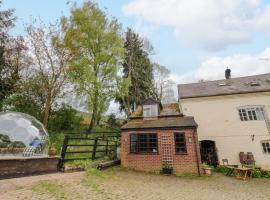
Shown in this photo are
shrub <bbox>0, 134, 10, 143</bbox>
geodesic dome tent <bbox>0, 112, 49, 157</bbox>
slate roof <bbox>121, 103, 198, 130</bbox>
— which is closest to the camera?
A: geodesic dome tent <bbox>0, 112, 49, 157</bbox>

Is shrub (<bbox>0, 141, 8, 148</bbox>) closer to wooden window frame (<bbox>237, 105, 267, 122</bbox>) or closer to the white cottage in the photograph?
the white cottage

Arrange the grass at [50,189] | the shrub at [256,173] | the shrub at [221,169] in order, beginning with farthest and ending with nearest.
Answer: the shrub at [221,169], the shrub at [256,173], the grass at [50,189]

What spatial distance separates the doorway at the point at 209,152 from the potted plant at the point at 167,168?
5.01 metres

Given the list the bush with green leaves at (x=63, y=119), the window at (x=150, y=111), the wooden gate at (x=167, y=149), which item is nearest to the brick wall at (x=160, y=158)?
the wooden gate at (x=167, y=149)

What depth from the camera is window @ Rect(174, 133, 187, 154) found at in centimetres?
1338

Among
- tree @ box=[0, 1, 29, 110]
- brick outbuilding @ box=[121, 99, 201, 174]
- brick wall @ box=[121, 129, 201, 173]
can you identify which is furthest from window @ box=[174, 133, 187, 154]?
tree @ box=[0, 1, 29, 110]

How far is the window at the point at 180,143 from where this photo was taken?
13.4 m

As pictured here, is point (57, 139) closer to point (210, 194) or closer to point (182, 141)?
point (182, 141)

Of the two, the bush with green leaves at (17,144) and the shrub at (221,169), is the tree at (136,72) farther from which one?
the bush with green leaves at (17,144)

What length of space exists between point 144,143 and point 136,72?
14666 millimetres

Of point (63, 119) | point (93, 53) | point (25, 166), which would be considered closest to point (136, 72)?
point (93, 53)

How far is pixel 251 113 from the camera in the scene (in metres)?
16.7

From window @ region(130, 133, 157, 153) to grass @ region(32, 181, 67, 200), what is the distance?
738 centimetres

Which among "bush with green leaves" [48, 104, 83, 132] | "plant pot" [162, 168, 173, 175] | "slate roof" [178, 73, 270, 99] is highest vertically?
"slate roof" [178, 73, 270, 99]
